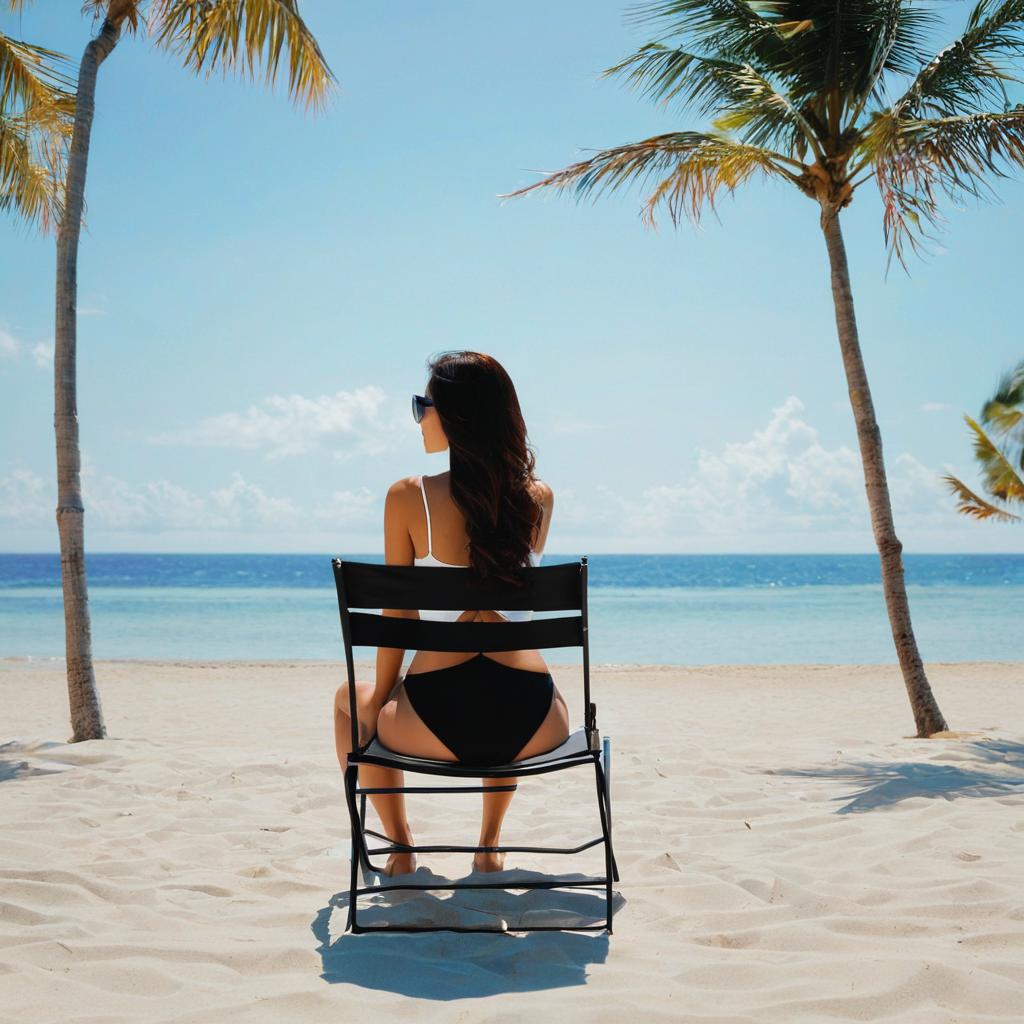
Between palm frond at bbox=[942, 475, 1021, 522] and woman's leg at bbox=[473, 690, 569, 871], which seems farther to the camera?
palm frond at bbox=[942, 475, 1021, 522]

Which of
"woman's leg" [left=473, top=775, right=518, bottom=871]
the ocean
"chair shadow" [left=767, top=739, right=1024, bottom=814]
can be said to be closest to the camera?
"woman's leg" [left=473, top=775, right=518, bottom=871]

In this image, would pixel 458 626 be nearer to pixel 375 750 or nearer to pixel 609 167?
pixel 375 750

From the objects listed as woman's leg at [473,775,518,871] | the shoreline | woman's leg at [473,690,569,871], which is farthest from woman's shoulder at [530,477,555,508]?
the shoreline

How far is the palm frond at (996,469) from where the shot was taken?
44.1ft

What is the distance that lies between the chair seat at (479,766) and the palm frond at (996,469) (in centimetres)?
1279

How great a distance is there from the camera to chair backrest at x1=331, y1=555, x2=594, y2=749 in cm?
261

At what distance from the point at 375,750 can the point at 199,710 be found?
23.7 feet

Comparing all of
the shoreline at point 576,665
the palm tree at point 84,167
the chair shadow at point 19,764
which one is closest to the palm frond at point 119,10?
the palm tree at point 84,167

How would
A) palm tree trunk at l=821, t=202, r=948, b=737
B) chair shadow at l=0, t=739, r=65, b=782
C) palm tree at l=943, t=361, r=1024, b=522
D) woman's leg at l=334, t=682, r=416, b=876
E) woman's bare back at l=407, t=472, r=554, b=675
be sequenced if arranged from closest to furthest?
woman's bare back at l=407, t=472, r=554, b=675
woman's leg at l=334, t=682, r=416, b=876
chair shadow at l=0, t=739, r=65, b=782
palm tree trunk at l=821, t=202, r=948, b=737
palm tree at l=943, t=361, r=1024, b=522

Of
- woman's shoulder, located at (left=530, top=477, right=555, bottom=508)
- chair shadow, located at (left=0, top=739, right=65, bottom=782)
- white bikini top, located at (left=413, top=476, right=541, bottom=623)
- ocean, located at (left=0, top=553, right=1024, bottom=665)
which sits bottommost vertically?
ocean, located at (left=0, top=553, right=1024, bottom=665)

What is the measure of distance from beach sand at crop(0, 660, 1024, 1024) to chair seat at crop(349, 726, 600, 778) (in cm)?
45

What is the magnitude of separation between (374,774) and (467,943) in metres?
0.65

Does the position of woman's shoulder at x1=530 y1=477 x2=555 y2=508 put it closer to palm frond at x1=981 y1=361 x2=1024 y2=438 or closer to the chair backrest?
the chair backrest

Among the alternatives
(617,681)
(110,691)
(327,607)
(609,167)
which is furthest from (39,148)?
(327,607)
